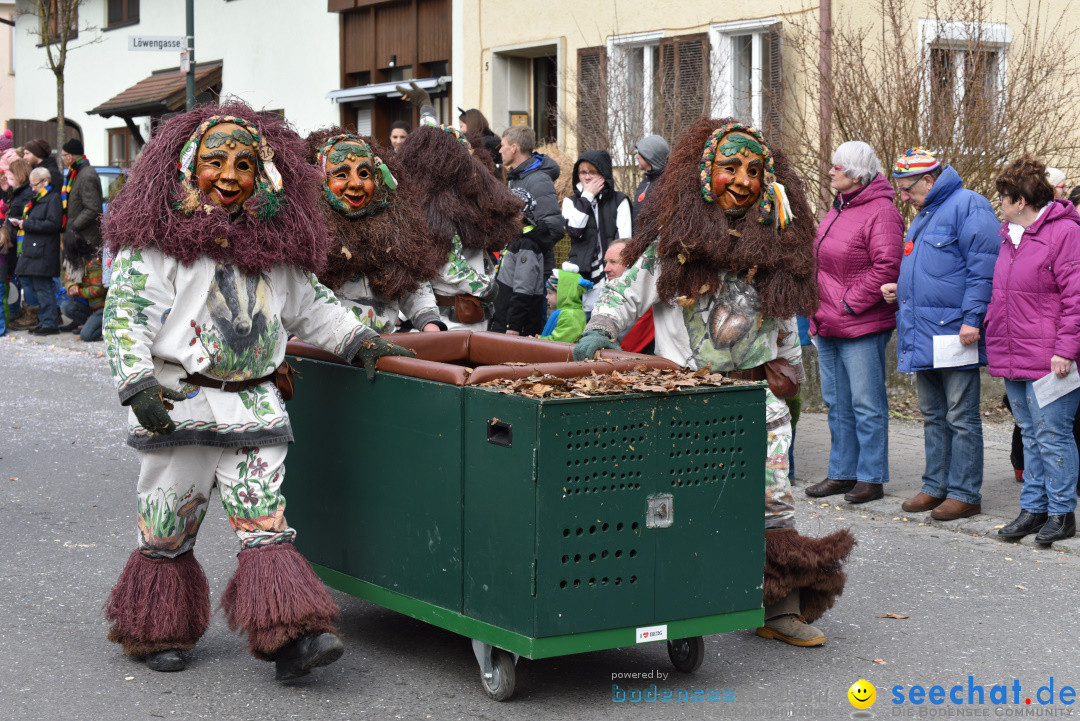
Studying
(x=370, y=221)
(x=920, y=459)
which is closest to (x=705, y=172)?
(x=370, y=221)

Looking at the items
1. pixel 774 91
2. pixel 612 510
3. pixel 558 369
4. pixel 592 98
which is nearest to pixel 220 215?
pixel 558 369

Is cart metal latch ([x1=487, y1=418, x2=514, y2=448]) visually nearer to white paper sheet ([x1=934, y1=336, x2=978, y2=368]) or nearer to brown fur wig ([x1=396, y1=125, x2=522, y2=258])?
brown fur wig ([x1=396, y1=125, x2=522, y2=258])

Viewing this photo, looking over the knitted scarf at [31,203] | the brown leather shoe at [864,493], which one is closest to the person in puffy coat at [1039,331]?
the brown leather shoe at [864,493]

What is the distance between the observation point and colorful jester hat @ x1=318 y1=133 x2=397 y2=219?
6336 millimetres

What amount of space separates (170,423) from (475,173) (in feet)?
11.5

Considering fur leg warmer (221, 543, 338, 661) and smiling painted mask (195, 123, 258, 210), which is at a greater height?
smiling painted mask (195, 123, 258, 210)

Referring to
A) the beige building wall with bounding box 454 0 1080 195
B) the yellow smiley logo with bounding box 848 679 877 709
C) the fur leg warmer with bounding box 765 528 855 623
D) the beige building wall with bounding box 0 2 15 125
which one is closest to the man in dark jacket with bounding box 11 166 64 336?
the beige building wall with bounding box 454 0 1080 195

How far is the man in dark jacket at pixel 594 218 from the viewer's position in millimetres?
9648

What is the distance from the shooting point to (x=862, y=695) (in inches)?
191

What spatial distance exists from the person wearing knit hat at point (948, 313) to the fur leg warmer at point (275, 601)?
3996 mm

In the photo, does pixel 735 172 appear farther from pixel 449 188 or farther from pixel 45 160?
pixel 45 160

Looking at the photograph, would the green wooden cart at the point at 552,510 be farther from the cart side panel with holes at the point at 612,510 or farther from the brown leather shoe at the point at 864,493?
the brown leather shoe at the point at 864,493

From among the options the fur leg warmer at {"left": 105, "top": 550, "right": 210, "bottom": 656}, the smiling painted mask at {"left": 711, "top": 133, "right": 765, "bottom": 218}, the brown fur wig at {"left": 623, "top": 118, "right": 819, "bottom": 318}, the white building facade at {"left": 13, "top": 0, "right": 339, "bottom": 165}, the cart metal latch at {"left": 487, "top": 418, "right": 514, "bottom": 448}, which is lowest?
the fur leg warmer at {"left": 105, "top": 550, "right": 210, "bottom": 656}

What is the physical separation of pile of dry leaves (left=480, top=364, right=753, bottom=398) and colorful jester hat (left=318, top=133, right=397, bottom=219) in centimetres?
191
